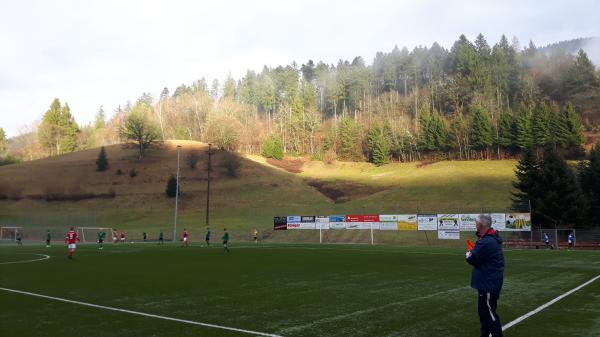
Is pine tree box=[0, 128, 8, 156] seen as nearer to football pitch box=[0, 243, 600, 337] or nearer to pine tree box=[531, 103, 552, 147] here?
football pitch box=[0, 243, 600, 337]

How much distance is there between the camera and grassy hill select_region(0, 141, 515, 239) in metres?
74.8

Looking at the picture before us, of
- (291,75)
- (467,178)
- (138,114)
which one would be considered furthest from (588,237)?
(291,75)

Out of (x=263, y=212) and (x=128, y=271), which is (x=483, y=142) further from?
(x=128, y=271)

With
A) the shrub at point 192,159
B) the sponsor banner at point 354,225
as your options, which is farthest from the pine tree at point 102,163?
the sponsor banner at point 354,225

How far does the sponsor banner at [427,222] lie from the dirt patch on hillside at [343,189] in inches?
1625

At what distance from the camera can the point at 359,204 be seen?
263ft

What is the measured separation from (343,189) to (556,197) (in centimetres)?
5196

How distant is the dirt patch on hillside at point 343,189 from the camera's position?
299 feet

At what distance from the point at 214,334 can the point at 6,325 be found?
4407mm

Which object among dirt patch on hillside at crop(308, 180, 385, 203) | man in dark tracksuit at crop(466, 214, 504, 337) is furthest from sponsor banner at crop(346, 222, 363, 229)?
man in dark tracksuit at crop(466, 214, 504, 337)

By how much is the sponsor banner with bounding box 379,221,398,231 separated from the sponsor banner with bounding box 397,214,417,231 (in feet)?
1.45

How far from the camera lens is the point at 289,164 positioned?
125 metres

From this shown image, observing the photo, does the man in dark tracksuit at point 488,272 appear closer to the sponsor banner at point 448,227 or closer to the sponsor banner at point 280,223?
the sponsor banner at point 448,227

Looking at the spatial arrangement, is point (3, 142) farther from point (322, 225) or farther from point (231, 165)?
point (322, 225)
